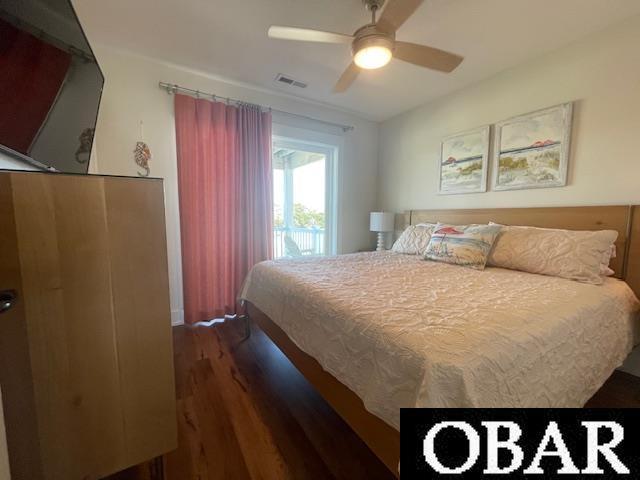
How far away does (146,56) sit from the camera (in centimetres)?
229

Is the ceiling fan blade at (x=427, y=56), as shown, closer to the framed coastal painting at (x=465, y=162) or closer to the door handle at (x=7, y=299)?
the framed coastal painting at (x=465, y=162)

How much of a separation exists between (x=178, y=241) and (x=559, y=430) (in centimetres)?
299

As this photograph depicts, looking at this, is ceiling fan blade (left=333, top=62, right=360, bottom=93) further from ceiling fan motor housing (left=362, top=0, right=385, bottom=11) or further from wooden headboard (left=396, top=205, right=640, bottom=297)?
wooden headboard (left=396, top=205, right=640, bottom=297)

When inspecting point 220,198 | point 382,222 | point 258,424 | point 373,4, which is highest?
point 373,4

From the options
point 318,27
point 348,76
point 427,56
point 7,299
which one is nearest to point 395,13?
point 427,56

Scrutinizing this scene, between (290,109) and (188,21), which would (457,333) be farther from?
(290,109)

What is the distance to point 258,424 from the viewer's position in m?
1.40

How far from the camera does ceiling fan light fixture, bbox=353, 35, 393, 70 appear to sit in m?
1.50

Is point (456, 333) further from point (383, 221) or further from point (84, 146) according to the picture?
point (383, 221)

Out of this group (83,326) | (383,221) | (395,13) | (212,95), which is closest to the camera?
(83,326)

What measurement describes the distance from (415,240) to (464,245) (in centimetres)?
63

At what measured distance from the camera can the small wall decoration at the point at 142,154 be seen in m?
2.34

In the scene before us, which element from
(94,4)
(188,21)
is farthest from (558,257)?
(94,4)

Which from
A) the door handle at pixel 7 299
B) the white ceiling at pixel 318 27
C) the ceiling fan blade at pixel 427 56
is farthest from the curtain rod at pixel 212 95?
the door handle at pixel 7 299
